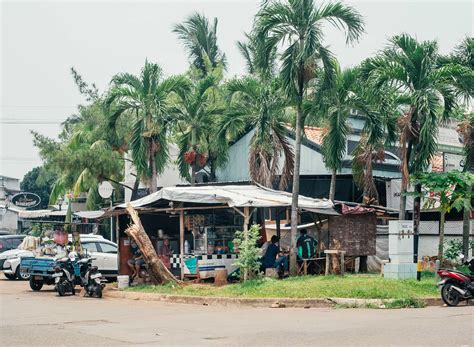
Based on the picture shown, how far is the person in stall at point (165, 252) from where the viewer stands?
75.3 ft

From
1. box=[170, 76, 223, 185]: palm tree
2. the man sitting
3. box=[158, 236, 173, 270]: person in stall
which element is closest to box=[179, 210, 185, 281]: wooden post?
box=[158, 236, 173, 270]: person in stall

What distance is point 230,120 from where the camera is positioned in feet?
88.5

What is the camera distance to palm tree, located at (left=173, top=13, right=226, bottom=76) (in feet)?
137

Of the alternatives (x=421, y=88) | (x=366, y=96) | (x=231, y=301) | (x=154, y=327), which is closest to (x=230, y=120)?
(x=366, y=96)

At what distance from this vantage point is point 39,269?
74.6 ft

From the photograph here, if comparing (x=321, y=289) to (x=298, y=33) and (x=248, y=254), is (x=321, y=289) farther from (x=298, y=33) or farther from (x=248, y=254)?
(x=298, y=33)

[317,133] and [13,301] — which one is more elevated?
[317,133]

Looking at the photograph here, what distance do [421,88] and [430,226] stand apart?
23.7 ft

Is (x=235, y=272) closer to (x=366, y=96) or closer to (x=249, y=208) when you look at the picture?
(x=249, y=208)

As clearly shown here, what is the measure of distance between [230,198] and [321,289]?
12.9 feet

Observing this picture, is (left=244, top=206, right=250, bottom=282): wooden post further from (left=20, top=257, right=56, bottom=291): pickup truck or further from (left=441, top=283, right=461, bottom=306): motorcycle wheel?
(left=20, top=257, right=56, bottom=291): pickup truck

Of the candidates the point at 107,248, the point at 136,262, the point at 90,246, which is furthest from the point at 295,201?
the point at 90,246

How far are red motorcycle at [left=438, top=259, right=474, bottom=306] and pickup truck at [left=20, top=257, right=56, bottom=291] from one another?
37.3ft

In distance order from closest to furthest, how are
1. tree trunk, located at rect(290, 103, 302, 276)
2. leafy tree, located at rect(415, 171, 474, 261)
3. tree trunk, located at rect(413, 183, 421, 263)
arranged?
tree trunk, located at rect(413, 183, 421, 263)
leafy tree, located at rect(415, 171, 474, 261)
tree trunk, located at rect(290, 103, 302, 276)
